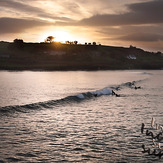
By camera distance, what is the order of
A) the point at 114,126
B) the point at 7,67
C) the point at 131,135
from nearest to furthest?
the point at 131,135, the point at 114,126, the point at 7,67

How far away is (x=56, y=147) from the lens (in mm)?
17172

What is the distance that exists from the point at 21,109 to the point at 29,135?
11789 mm

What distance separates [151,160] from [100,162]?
2858 millimetres

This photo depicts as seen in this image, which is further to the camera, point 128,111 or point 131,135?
point 128,111

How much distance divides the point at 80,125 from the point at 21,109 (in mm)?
10648

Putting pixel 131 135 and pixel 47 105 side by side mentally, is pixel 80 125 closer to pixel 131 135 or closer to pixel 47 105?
pixel 131 135

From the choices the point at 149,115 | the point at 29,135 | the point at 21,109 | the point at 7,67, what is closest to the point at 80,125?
the point at 29,135

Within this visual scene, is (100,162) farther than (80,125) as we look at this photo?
No

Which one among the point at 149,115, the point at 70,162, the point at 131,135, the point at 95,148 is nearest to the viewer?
the point at 70,162

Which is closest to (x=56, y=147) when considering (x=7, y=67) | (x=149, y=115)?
(x=149, y=115)

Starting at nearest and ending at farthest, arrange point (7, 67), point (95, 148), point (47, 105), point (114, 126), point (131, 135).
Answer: point (95, 148) → point (131, 135) → point (114, 126) → point (47, 105) → point (7, 67)

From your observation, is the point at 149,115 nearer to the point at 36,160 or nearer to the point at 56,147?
the point at 56,147

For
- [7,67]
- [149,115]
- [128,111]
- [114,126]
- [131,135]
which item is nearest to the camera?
[131,135]

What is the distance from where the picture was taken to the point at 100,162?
1467 centimetres
